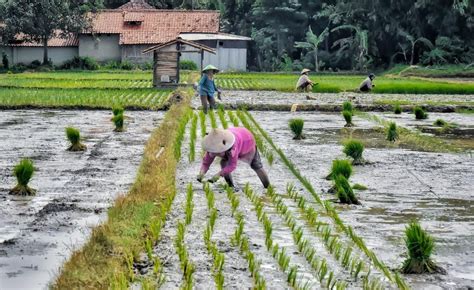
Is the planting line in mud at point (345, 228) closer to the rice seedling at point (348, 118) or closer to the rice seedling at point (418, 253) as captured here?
the rice seedling at point (418, 253)

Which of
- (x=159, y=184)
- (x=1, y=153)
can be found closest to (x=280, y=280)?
(x=159, y=184)

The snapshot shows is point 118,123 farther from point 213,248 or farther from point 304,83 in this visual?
point 304,83

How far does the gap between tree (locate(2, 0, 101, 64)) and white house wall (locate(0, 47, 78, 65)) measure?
1253mm

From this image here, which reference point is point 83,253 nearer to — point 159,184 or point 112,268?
point 112,268

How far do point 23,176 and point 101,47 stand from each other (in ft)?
131

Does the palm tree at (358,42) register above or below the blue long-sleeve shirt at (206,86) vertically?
above

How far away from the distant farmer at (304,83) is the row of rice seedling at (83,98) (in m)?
4.04

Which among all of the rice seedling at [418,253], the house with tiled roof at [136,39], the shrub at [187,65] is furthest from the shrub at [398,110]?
the house with tiled roof at [136,39]

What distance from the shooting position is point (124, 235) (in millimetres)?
6434

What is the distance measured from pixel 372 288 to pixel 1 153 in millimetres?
8481

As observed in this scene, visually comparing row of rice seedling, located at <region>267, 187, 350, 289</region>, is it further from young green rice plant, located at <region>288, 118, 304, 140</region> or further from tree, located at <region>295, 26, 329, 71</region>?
tree, located at <region>295, 26, 329, 71</region>

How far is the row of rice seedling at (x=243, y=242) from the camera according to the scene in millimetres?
5422

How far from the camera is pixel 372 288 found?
5172 millimetres

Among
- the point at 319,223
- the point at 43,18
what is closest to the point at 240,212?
the point at 319,223
